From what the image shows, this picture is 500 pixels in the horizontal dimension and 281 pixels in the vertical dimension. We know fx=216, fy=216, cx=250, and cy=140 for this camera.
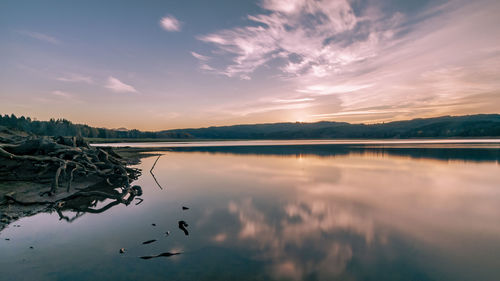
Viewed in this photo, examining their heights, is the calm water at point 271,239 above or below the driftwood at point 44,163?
below

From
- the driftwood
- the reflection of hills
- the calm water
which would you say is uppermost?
the driftwood

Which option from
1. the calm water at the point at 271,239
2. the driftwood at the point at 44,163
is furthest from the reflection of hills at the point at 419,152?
the driftwood at the point at 44,163

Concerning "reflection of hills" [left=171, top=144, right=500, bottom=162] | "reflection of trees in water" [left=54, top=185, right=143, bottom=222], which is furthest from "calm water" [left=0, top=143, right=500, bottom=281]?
"reflection of hills" [left=171, top=144, right=500, bottom=162]

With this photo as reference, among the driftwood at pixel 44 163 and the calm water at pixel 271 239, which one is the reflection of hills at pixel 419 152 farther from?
the driftwood at pixel 44 163

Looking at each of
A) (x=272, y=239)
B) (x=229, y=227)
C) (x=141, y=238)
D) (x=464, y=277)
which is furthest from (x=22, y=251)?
(x=464, y=277)

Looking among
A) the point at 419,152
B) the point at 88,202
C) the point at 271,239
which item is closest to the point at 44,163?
the point at 88,202

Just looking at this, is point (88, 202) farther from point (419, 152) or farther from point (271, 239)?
point (419, 152)

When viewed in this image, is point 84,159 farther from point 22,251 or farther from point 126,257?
point 126,257

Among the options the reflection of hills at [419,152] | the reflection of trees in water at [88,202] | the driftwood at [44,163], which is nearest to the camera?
the reflection of trees in water at [88,202]

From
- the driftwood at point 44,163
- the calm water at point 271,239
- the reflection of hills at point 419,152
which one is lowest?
the reflection of hills at point 419,152

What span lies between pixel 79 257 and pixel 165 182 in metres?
13.6

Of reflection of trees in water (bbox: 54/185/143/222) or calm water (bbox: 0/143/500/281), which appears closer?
calm water (bbox: 0/143/500/281)

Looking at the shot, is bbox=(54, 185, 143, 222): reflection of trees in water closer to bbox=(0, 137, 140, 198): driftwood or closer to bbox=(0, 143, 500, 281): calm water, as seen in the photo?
bbox=(0, 143, 500, 281): calm water

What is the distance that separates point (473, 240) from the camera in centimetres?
853
